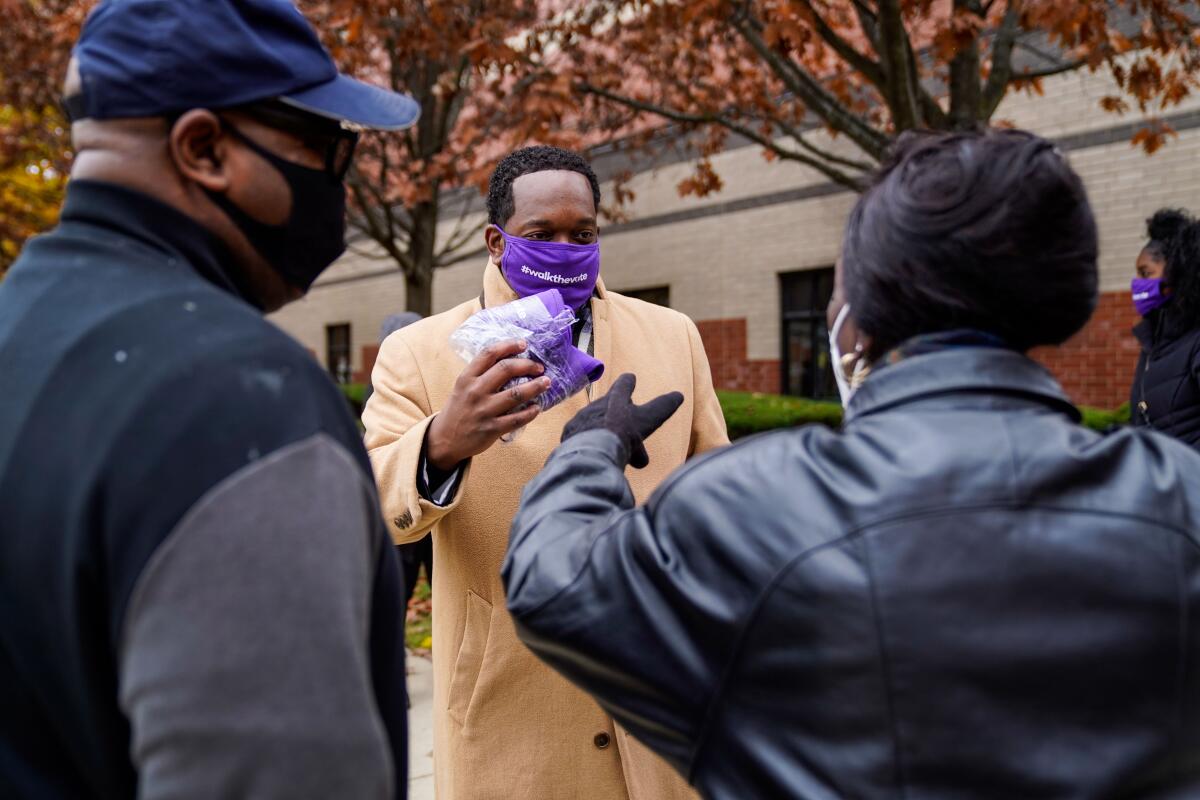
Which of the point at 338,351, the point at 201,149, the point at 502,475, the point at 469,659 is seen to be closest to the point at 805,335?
the point at 502,475

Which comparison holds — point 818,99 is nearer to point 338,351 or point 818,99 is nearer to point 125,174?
point 125,174

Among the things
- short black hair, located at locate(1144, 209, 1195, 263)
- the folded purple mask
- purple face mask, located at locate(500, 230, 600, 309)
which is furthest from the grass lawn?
short black hair, located at locate(1144, 209, 1195, 263)

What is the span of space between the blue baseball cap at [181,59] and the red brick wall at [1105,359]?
8708 millimetres

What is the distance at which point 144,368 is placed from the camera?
40.2 inches

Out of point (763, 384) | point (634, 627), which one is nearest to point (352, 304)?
point (763, 384)

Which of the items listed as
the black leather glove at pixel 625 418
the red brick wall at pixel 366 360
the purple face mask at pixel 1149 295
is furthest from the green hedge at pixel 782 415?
the red brick wall at pixel 366 360

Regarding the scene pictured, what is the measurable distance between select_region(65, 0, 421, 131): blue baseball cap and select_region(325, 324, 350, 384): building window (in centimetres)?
1972

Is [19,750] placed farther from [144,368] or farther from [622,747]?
[622,747]

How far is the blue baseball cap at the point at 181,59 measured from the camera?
1.16 meters

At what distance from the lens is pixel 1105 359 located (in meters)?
9.09

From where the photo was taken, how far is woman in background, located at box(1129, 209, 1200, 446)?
4875 mm

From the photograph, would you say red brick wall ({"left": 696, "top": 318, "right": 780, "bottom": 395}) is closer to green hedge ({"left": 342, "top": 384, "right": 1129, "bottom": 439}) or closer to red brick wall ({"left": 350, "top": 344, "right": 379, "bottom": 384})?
green hedge ({"left": 342, "top": 384, "right": 1129, "bottom": 439})

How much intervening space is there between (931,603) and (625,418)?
663 millimetres

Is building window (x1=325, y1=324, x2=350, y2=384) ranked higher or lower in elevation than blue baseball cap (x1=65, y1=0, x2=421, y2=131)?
lower
